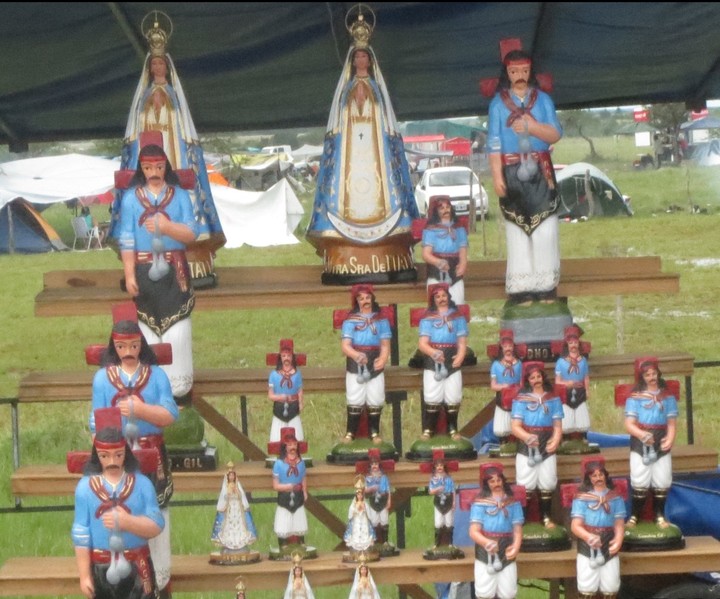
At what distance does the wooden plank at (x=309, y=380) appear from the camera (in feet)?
14.7

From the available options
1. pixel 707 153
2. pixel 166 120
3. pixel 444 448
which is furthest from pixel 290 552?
pixel 707 153

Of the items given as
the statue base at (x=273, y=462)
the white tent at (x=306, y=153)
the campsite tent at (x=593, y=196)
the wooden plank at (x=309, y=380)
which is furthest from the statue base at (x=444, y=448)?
the white tent at (x=306, y=153)

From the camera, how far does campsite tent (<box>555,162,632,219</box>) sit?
14305mm

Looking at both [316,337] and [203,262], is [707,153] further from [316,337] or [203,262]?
[203,262]

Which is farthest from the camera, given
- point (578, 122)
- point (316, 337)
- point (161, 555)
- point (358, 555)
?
point (578, 122)

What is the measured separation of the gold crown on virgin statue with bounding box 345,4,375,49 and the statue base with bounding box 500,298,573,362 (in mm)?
875

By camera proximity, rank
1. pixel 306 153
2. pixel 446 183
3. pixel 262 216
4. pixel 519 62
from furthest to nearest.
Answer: pixel 306 153 < pixel 446 183 < pixel 262 216 < pixel 519 62

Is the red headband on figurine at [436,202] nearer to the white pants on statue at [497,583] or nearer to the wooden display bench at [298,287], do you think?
the wooden display bench at [298,287]

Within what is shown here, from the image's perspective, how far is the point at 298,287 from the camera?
4.45 m

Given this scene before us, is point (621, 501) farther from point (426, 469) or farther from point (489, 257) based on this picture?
point (489, 257)

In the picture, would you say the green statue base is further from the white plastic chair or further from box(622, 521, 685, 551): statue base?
the white plastic chair

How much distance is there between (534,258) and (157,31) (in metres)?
1.26

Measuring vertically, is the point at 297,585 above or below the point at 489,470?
below

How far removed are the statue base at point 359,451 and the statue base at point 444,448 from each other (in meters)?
0.07
